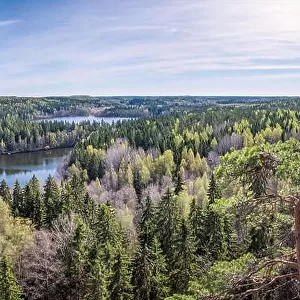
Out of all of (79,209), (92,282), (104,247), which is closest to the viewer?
(92,282)

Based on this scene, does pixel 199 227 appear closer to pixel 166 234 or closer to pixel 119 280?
pixel 166 234

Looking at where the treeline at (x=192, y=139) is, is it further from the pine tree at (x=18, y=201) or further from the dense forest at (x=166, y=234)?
the pine tree at (x=18, y=201)

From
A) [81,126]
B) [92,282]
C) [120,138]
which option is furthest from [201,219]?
[81,126]

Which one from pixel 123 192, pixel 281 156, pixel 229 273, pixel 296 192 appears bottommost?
pixel 123 192

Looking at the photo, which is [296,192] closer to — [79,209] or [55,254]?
[55,254]

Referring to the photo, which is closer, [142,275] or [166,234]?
[142,275]

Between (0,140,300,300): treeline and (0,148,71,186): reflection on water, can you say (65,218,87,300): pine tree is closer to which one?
(0,140,300,300): treeline

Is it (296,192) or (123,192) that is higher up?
(296,192)

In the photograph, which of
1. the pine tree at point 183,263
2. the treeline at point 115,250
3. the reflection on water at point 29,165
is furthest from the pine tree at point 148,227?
the reflection on water at point 29,165

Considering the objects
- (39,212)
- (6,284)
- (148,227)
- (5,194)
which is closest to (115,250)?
(148,227)
